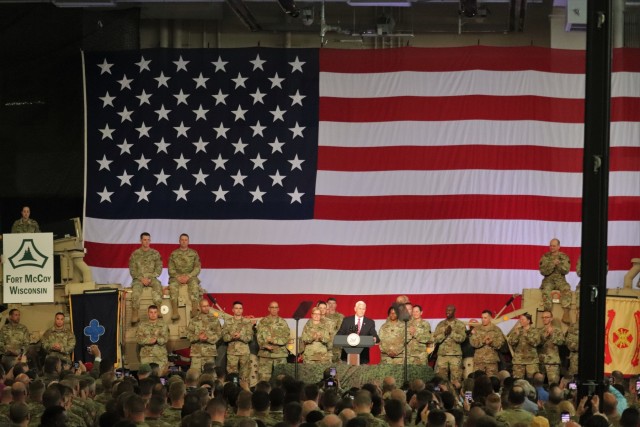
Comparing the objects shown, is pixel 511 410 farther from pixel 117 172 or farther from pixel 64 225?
pixel 117 172

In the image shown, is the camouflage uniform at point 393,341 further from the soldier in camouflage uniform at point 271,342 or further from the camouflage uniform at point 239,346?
the camouflage uniform at point 239,346

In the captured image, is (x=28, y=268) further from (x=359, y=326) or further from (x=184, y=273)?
(x=359, y=326)

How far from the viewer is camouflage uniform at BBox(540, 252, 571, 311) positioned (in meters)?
18.5

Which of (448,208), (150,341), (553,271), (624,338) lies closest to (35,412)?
(150,341)

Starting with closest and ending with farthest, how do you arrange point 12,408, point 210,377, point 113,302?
point 12,408
point 210,377
point 113,302

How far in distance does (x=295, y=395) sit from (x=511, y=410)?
177 centimetres

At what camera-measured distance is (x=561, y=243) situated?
65.7 ft

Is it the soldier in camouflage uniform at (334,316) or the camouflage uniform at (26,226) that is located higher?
the camouflage uniform at (26,226)

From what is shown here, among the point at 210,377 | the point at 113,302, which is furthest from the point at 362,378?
the point at 113,302

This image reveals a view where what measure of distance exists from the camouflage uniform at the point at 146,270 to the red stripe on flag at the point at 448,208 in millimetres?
2971

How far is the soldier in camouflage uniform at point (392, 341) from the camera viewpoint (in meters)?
17.6

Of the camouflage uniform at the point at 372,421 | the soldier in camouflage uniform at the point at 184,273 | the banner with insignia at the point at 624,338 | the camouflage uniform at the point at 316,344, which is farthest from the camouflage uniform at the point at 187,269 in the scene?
the camouflage uniform at the point at 372,421

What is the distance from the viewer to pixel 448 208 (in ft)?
66.6

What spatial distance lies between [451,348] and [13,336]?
262 inches
